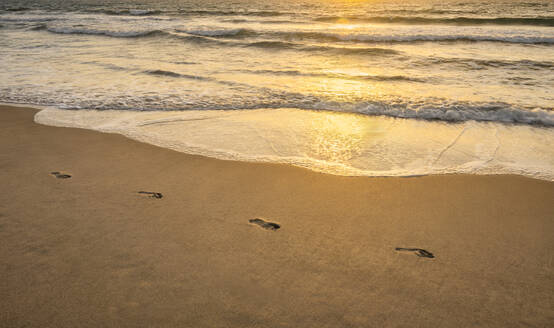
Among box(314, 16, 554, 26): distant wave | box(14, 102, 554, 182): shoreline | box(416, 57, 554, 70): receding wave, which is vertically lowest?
box(14, 102, 554, 182): shoreline

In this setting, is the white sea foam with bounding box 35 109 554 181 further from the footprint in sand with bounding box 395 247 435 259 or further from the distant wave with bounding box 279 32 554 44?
the distant wave with bounding box 279 32 554 44

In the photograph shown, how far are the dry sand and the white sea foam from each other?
1.03 ft

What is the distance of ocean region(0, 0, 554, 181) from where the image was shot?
14.4 feet

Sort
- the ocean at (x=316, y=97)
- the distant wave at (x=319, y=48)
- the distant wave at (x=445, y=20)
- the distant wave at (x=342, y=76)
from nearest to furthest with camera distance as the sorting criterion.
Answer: the ocean at (x=316, y=97)
the distant wave at (x=342, y=76)
the distant wave at (x=319, y=48)
the distant wave at (x=445, y=20)

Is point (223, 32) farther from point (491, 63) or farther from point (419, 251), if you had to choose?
point (419, 251)

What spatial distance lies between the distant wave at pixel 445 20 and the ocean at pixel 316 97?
392cm

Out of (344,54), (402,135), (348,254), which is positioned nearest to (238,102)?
(402,135)

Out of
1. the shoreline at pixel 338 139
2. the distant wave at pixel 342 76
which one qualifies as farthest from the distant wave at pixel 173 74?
the shoreline at pixel 338 139

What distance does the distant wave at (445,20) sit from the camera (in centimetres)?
1780

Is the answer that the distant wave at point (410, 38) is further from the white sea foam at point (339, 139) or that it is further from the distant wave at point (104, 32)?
the white sea foam at point (339, 139)

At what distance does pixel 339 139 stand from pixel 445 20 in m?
18.5

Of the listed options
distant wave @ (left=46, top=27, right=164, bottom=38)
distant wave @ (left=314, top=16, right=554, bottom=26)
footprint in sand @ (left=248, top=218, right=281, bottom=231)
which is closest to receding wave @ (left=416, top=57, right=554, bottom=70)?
footprint in sand @ (left=248, top=218, right=281, bottom=231)

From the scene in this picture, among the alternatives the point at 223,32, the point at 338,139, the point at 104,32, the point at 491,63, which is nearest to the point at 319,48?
the point at 491,63

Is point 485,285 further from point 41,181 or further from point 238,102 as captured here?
point 238,102
